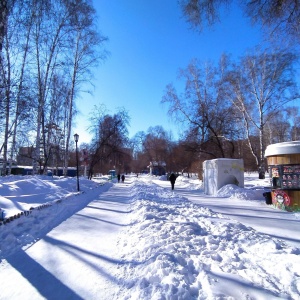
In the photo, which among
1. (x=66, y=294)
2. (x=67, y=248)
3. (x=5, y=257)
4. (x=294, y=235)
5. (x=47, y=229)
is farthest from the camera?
(x=47, y=229)

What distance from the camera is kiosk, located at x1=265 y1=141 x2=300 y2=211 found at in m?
8.48

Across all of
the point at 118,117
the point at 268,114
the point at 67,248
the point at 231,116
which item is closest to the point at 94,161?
the point at 118,117

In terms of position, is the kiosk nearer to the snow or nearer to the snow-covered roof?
the snow-covered roof

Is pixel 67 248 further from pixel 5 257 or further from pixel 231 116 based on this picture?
pixel 231 116

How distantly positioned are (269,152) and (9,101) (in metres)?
9.41

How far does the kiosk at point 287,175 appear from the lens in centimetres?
848

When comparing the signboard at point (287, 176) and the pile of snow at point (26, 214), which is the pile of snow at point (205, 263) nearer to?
the pile of snow at point (26, 214)

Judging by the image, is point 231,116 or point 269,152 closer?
point 269,152

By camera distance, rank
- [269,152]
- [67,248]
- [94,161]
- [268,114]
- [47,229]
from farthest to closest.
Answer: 1. [94,161]
2. [268,114]
3. [269,152]
4. [47,229]
5. [67,248]

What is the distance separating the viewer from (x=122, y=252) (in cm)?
461

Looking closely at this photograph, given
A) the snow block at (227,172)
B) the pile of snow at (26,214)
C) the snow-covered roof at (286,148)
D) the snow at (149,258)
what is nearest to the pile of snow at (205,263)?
the snow at (149,258)

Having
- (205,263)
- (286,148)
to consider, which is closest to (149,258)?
(205,263)

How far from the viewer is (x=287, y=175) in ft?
28.5

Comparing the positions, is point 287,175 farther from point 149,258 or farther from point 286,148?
point 149,258
